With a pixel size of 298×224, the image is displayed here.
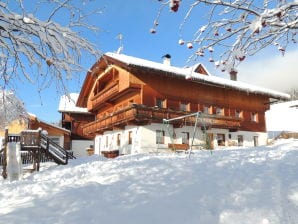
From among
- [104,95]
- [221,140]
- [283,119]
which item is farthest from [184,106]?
[283,119]

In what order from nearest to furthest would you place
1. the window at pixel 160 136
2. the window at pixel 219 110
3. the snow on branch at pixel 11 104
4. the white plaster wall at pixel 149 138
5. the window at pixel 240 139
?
1. the snow on branch at pixel 11 104
2. the white plaster wall at pixel 149 138
3. the window at pixel 160 136
4. the window at pixel 219 110
5. the window at pixel 240 139

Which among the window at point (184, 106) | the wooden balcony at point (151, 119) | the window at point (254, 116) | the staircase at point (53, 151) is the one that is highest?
the window at point (184, 106)

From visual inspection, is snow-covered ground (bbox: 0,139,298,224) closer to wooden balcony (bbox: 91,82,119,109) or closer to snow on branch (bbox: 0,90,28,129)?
snow on branch (bbox: 0,90,28,129)

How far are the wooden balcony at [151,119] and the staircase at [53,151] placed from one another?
226 inches

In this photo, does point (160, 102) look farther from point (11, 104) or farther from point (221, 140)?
point (11, 104)

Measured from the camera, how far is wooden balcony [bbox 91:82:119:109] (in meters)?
27.9

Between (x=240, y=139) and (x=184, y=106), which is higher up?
(x=184, y=106)

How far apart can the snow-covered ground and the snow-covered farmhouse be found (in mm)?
13039

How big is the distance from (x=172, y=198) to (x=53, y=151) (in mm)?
13046

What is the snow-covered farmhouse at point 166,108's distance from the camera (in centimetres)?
2420

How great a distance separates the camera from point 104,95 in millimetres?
30734

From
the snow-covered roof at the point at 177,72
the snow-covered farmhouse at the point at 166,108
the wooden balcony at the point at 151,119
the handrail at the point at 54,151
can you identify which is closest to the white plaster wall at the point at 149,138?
the snow-covered farmhouse at the point at 166,108

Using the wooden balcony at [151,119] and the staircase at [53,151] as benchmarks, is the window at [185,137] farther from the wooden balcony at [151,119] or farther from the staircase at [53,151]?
the staircase at [53,151]

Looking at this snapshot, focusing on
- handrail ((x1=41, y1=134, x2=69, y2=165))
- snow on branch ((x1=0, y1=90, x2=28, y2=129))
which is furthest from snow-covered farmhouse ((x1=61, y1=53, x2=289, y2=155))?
snow on branch ((x1=0, y1=90, x2=28, y2=129))
